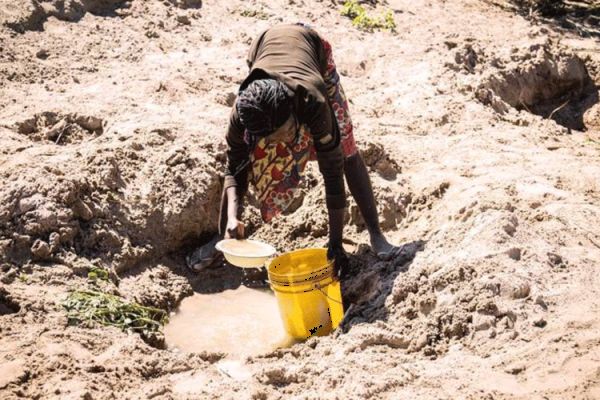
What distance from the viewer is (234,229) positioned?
3400mm

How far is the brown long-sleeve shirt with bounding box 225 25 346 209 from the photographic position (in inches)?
120

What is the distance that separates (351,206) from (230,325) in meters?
1.06

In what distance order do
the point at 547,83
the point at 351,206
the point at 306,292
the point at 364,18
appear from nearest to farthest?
1. the point at 306,292
2. the point at 351,206
3. the point at 547,83
4. the point at 364,18

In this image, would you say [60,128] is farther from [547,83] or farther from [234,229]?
[547,83]

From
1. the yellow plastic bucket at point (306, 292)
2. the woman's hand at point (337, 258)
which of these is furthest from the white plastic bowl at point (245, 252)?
the woman's hand at point (337, 258)

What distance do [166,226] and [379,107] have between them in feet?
6.55

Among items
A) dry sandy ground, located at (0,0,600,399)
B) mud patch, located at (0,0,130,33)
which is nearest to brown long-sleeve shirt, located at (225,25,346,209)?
dry sandy ground, located at (0,0,600,399)

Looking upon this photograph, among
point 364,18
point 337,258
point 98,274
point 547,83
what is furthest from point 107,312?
point 547,83

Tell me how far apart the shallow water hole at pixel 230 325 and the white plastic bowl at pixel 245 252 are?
52cm

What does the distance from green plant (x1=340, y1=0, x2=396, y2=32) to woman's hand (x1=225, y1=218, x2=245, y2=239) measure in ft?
11.7

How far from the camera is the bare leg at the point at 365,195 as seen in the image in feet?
12.2

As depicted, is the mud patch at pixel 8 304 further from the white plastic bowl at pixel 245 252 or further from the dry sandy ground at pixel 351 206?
the white plastic bowl at pixel 245 252

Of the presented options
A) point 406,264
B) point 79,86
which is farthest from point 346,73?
point 406,264

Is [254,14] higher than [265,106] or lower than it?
lower
